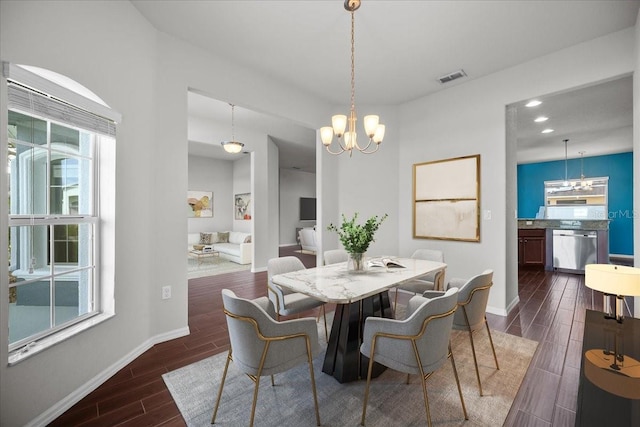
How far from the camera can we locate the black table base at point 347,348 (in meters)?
2.02

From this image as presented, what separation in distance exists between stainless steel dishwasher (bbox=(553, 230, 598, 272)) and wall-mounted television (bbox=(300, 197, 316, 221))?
7381 mm

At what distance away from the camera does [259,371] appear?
1.45 metres

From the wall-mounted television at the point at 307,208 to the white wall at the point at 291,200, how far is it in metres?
0.13

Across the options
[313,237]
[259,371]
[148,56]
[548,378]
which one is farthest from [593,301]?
[313,237]

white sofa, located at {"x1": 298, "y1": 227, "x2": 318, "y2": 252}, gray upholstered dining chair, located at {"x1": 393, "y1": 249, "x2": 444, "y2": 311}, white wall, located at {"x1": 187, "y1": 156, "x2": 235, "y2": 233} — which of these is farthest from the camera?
white sofa, located at {"x1": 298, "y1": 227, "x2": 318, "y2": 252}

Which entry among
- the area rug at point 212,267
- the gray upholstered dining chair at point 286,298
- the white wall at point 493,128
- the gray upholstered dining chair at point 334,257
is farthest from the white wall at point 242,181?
the gray upholstered dining chair at point 286,298

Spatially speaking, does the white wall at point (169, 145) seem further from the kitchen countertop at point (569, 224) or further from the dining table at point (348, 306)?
Answer: the kitchen countertop at point (569, 224)

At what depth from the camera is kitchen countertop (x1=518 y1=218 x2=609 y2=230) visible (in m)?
5.36

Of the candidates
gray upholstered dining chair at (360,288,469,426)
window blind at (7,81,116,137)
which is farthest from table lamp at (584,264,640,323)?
window blind at (7,81,116,137)

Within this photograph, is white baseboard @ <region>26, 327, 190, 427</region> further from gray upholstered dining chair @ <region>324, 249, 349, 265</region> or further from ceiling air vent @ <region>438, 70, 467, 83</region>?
ceiling air vent @ <region>438, 70, 467, 83</region>

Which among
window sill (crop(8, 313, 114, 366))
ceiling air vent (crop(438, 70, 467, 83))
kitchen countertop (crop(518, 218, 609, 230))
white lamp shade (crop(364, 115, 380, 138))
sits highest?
ceiling air vent (crop(438, 70, 467, 83))

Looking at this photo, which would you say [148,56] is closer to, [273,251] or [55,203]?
[55,203]

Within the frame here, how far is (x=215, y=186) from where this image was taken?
834 cm

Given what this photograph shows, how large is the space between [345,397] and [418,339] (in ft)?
2.42
